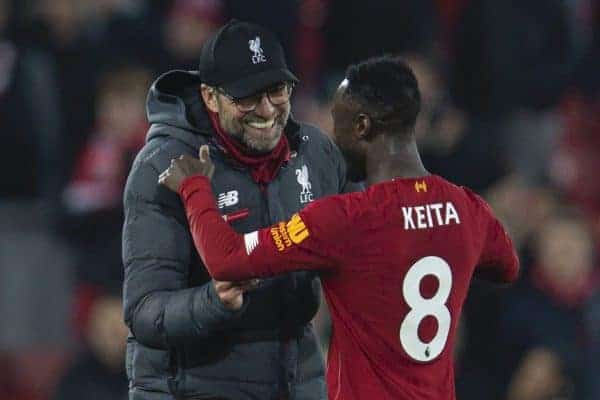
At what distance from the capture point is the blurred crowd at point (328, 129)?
641 cm

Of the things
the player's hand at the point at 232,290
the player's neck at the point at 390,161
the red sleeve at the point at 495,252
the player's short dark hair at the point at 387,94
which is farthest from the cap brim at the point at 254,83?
the red sleeve at the point at 495,252

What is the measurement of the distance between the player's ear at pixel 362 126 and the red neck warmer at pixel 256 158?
403mm

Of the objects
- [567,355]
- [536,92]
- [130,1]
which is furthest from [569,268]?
[130,1]

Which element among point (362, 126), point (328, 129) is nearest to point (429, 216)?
point (362, 126)

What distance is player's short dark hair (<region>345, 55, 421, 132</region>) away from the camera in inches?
149

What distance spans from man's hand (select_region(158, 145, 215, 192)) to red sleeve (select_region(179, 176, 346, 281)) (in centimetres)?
20

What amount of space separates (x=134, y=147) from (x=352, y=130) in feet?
10.8

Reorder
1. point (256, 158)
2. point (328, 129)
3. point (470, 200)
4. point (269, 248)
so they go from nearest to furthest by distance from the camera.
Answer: point (269, 248)
point (470, 200)
point (256, 158)
point (328, 129)

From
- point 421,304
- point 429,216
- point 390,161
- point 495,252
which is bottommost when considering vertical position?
point 421,304

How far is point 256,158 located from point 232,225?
202 mm

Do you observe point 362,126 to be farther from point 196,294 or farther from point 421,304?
point 196,294

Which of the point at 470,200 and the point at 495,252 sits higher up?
the point at 470,200

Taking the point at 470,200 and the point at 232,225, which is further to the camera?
the point at 232,225

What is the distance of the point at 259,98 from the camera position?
13.2 ft
